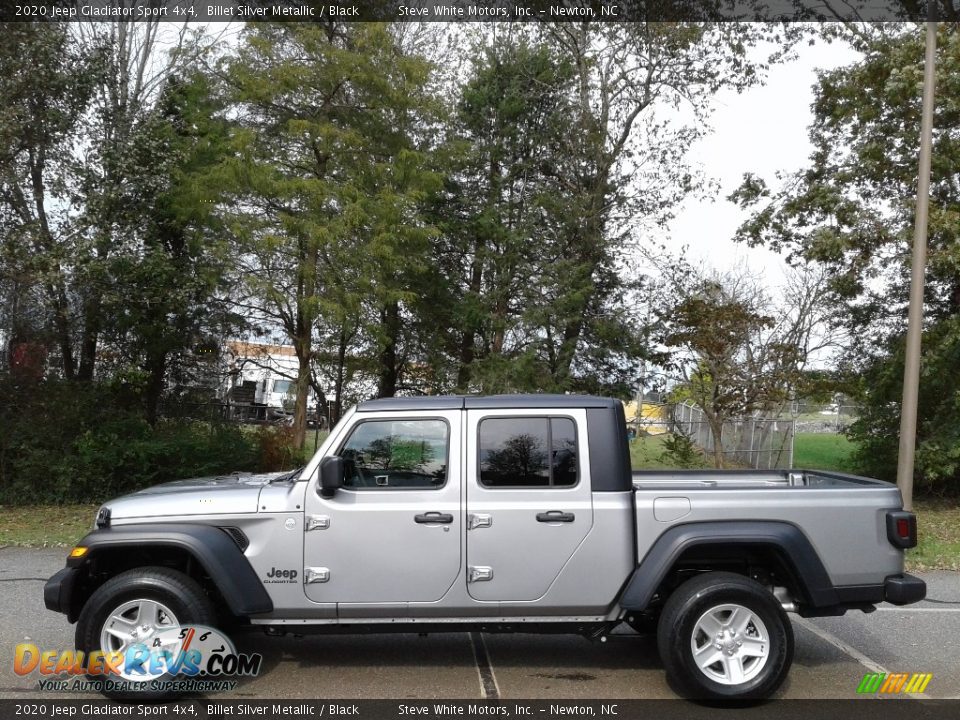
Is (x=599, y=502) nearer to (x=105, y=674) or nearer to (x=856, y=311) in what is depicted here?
(x=105, y=674)

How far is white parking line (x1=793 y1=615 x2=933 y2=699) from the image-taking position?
20.5 ft

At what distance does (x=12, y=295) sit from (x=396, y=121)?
7.49 meters

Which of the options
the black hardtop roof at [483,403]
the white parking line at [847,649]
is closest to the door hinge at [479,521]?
the black hardtop roof at [483,403]

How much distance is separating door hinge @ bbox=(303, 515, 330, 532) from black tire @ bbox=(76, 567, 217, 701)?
0.75 metres

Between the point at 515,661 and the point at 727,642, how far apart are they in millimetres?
1606

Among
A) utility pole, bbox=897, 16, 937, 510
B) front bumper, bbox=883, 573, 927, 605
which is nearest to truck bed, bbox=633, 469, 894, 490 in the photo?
front bumper, bbox=883, 573, 927, 605

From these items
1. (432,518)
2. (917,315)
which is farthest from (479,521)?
(917,315)

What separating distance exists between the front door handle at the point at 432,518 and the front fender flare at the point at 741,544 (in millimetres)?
1186

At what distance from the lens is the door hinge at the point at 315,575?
→ 18.1 feet

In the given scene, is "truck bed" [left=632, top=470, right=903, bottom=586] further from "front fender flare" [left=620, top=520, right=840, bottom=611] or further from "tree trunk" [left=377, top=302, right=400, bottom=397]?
"tree trunk" [left=377, top=302, right=400, bottom=397]

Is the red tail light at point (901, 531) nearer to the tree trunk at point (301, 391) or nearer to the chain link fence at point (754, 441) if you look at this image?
the tree trunk at point (301, 391)

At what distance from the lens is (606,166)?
65.0 ft

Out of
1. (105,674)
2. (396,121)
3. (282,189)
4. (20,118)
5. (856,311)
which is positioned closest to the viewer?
(105,674)

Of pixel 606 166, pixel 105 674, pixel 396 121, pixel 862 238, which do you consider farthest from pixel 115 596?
pixel 606 166
